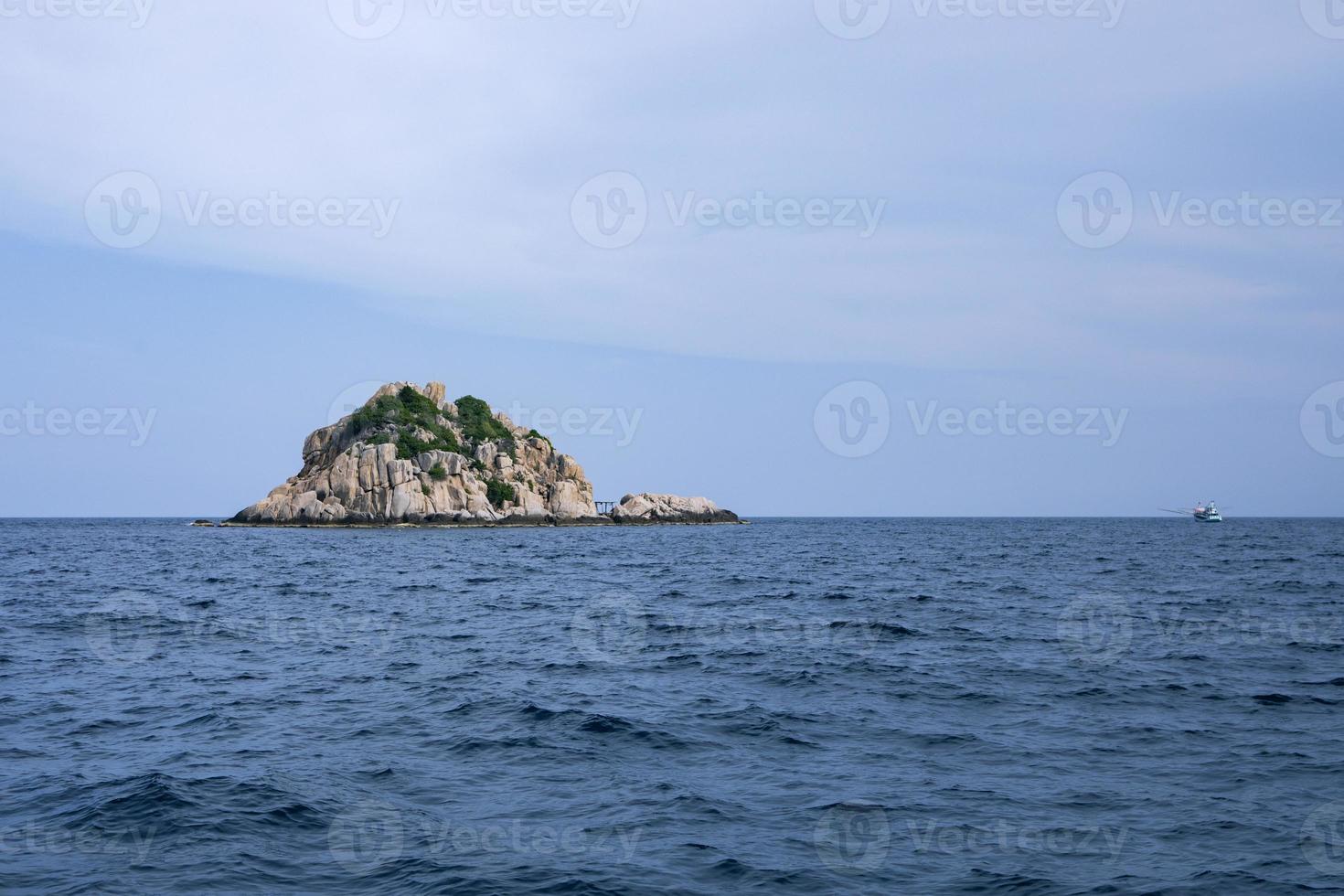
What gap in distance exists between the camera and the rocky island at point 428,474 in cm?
13912

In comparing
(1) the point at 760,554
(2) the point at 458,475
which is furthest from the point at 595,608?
(2) the point at 458,475

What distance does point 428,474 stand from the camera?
472 ft

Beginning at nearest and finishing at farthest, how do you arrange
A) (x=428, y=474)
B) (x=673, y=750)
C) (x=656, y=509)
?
(x=673, y=750) → (x=428, y=474) → (x=656, y=509)

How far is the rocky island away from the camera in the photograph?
139 m

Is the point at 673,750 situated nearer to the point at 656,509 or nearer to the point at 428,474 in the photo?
the point at 428,474

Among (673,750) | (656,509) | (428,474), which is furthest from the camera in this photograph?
(656,509)

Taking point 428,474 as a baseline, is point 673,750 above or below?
below

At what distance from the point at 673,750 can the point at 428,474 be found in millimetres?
133630

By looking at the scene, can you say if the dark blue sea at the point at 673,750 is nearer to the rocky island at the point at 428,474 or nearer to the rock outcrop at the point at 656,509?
the rocky island at the point at 428,474

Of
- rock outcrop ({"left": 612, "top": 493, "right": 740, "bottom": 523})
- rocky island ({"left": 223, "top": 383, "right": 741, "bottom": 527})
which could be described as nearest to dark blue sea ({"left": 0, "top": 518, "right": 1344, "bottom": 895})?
rocky island ({"left": 223, "top": 383, "right": 741, "bottom": 527})

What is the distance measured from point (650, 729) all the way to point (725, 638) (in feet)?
37.4

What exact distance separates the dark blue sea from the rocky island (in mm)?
105422

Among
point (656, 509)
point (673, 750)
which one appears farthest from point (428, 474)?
point (673, 750)

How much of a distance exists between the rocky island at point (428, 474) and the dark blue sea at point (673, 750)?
105 meters
